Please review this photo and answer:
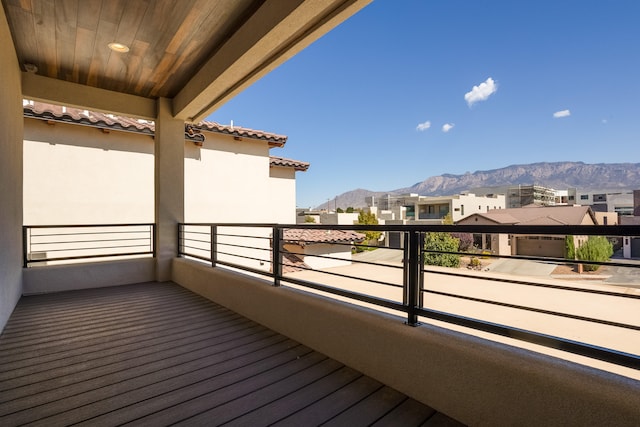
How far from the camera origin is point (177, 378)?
→ 195 cm

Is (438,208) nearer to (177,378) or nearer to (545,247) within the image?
(545,247)

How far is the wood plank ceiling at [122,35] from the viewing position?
2.55 m

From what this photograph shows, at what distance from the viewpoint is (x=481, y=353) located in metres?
1.46

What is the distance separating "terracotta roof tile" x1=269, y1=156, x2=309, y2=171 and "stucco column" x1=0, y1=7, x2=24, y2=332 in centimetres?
644

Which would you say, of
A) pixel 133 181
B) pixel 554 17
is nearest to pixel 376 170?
pixel 554 17

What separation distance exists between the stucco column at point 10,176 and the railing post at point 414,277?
10.6 ft

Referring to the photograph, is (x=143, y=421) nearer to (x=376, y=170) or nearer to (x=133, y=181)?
(x=133, y=181)

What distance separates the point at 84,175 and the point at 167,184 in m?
3.10

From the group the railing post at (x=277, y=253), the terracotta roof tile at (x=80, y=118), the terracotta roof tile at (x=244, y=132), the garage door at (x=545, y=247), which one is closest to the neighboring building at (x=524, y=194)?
the garage door at (x=545, y=247)

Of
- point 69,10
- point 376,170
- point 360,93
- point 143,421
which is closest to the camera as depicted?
point 143,421

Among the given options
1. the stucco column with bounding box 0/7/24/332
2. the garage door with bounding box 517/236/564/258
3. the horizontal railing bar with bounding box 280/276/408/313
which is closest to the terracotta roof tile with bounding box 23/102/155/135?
the stucco column with bounding box 0/7/24/332

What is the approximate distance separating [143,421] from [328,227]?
1462mm

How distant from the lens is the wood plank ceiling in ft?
8.38

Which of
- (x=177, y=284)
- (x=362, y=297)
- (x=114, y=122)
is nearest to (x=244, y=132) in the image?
(x=114, y=122)
